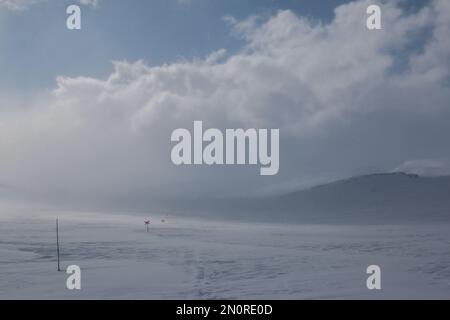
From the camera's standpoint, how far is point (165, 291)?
328 inches

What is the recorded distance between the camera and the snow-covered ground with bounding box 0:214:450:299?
8.27 metres

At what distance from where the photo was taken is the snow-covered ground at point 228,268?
827cm

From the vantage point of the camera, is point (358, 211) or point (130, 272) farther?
point (358, 211)

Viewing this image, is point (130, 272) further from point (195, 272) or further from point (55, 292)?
point (55, 292)

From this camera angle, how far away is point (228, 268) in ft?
35.8
